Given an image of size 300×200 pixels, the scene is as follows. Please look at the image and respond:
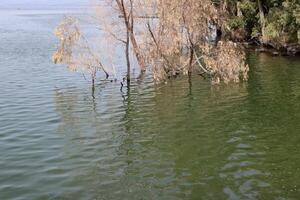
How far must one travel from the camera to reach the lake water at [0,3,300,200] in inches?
740

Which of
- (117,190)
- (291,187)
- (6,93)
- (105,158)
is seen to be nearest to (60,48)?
(6,93)

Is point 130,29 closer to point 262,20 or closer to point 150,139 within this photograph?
point 150,139

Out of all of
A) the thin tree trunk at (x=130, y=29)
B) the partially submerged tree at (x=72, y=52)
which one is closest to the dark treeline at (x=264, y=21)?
the thin tree trunk at (x=130, y=29)

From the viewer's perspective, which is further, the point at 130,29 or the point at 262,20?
the point at 262,20

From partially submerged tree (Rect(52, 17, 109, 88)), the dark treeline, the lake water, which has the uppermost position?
the dark treeline

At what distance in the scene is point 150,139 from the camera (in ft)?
82.3

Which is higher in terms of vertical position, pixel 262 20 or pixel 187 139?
pixel 262 20

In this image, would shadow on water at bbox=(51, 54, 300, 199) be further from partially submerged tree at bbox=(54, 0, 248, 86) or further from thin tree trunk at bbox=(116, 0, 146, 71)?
thin tree trunk at bbox=(116, 0, 146, 71)

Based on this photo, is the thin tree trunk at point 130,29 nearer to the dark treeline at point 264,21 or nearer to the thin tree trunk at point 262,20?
the dark treeline at point 264,21

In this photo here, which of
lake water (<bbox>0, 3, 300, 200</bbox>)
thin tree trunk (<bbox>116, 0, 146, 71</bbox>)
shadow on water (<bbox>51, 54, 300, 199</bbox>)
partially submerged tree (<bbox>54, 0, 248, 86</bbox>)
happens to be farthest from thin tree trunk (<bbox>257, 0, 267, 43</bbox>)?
thin tree trunk (<bbox>116, 0, 146, 71</bbox>)

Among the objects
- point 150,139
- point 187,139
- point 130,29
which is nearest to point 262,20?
point 130,29

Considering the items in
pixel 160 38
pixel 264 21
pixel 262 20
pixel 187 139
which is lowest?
pixel 187 139

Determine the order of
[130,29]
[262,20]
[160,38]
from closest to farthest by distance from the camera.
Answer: [160,38], [130,29], [262,20]

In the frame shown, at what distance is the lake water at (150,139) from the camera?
1880 cm
